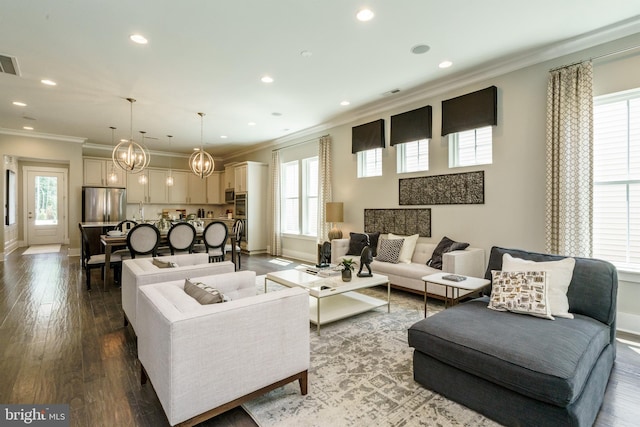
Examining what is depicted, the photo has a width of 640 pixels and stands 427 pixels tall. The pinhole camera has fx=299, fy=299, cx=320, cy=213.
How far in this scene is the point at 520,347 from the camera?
173 centimetres

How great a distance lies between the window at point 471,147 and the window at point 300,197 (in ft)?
10.7

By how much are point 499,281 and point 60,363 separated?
143 inches

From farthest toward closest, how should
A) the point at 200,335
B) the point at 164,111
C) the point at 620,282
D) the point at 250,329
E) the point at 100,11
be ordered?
1. the point at 164,111
2. the point at 620,282
3. the point at 100,11
4. the point at 250,329
5. the point at 200,335

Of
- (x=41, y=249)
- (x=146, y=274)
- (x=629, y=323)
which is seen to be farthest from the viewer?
(x=41, y=249)

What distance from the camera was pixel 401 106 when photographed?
507 cm

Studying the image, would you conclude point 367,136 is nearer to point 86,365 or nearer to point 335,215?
point 335,215

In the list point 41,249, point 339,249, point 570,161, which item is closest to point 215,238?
point 339,249

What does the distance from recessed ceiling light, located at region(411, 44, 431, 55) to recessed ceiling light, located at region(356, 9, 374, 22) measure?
0.80 m

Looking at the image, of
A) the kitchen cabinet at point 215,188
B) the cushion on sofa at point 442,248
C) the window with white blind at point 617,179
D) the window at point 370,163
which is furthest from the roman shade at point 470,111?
the kitchen cabinet at point 215,188

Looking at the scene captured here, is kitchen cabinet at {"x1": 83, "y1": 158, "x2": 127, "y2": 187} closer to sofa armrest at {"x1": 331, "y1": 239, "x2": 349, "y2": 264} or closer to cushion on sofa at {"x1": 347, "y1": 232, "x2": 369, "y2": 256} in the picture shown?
sofa armrest at {"x1": 331, "y1": 239, "x2": 349, "y2": 264}

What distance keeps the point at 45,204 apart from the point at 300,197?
26.9 feet

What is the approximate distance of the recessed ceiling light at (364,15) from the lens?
9.02ft

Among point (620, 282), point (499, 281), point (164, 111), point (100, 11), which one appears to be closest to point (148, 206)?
point (164, 111)

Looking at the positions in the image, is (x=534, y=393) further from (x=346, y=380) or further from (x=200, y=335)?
(x=200, y=335)
